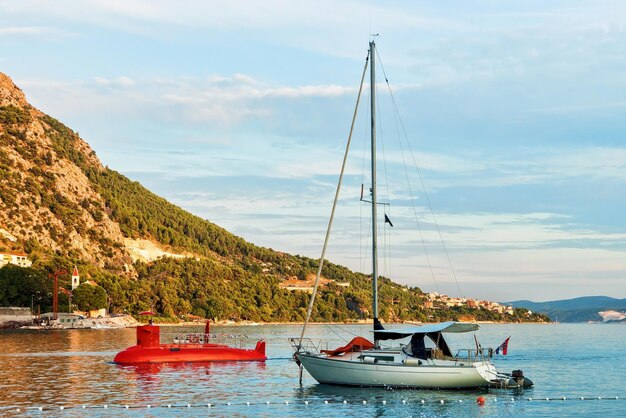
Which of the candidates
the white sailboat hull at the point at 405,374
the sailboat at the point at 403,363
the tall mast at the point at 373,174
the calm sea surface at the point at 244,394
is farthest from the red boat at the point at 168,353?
the tall mast at the point at 373,174

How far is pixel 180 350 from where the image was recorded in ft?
281

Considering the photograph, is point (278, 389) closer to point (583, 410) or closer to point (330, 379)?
point (330, 379)

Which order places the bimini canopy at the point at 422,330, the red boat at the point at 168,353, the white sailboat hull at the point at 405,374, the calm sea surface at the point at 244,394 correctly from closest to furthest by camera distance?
1. the calm sea surface at the point at 244,394
2. the white sailboat hull at the point at 405,374
3. the bimini canopy at the point at 422,330
4. the red boat at the point at 168,353

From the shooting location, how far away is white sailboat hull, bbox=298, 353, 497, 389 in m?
54.3

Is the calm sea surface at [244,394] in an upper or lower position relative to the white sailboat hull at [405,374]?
lower

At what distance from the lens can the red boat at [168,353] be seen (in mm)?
83125

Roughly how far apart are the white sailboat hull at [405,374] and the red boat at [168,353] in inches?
1261

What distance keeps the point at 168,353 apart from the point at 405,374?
3729cm

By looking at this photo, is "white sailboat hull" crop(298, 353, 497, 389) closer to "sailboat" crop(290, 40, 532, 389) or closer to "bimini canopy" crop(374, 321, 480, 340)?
"sailboat" crop(290, 40, 532, 389)

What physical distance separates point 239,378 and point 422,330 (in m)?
21.2

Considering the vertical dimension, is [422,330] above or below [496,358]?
above

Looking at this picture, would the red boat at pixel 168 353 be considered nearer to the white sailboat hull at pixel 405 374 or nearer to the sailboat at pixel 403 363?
the sailboat at pixel 403 363

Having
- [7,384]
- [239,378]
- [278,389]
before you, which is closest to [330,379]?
[278,389]

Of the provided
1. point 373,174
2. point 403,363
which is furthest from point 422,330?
point 373,174
